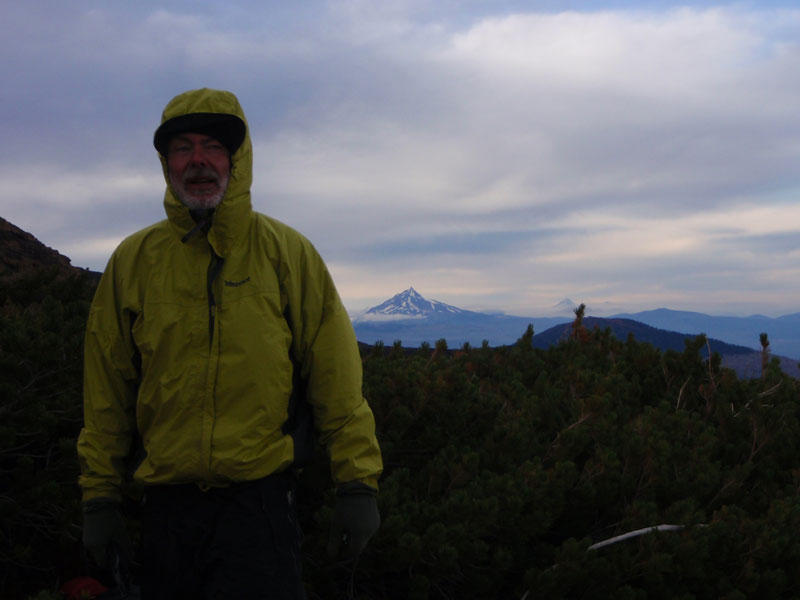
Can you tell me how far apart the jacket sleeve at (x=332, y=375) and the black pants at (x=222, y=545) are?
0.29m

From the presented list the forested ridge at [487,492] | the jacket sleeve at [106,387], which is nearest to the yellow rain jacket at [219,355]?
the jacket sleeve at [106,387]

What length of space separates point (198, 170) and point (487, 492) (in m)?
2.56

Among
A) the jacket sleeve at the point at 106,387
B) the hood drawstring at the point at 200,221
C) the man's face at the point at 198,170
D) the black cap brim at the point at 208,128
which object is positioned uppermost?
the black cap brim at the point at 208,128

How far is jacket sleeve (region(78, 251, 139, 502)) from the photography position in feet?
8.99

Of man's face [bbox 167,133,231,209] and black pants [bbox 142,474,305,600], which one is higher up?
man's face [bbox 167,133,231,209]

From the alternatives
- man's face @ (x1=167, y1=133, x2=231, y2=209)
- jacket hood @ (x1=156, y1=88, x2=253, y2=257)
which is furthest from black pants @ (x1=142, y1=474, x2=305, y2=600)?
man's face @ (x1=167, y1=133, x2=231, y2=209)

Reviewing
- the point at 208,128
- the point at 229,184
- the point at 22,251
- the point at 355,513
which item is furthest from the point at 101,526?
the point at 22,251

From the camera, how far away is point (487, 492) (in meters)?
4.17

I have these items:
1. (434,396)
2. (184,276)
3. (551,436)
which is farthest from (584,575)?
(184,276)

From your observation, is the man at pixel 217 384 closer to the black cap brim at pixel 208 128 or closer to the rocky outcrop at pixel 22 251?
the black cap brim at pixel 208 128

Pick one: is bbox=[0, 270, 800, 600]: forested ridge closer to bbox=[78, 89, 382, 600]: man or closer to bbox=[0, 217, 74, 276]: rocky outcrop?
bbox=[78, 89, 382, 600]: man

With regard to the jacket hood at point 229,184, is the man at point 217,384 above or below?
below

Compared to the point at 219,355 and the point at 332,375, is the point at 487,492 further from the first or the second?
the point at 219,355

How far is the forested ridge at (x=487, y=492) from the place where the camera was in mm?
3744
